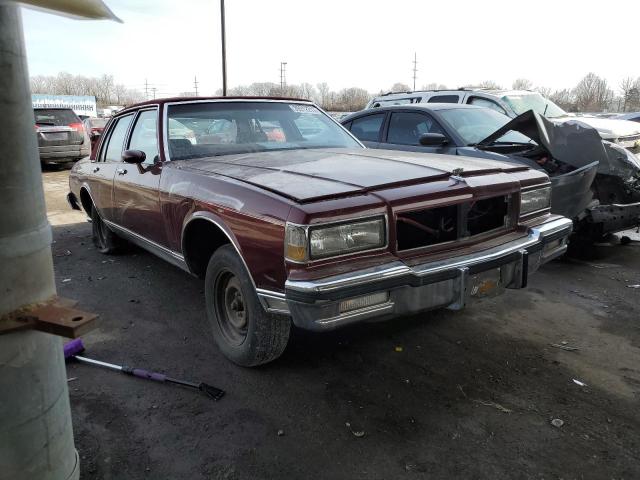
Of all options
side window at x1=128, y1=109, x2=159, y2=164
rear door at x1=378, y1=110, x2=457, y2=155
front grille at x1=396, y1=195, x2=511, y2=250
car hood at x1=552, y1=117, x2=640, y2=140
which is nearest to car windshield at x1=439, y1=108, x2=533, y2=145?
rear door at x1=378, y1=110, x2=457, y2=155

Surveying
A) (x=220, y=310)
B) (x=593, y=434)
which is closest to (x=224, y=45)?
(x=220, y=310)

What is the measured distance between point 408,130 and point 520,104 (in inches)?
154

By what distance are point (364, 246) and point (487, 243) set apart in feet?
2.98

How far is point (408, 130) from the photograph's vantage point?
664 centimetres

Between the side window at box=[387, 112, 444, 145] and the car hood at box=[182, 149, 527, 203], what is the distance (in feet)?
8.44

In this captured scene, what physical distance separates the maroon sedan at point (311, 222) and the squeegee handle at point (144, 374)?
16.8 inches

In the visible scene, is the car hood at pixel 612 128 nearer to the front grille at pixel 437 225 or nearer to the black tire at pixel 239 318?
the front grille at pixel 437 225

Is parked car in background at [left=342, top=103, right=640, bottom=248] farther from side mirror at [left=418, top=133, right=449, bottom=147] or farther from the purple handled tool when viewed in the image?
the purple handled tool

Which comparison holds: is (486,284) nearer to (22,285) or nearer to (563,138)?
(22,285)

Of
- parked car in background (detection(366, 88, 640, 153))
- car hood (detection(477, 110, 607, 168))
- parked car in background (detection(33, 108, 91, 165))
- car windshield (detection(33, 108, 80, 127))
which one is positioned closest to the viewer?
car hood (detection(477, 110, 607, 168))

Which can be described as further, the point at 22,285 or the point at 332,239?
the point at 332,239

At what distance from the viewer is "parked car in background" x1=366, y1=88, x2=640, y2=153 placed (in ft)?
26.3

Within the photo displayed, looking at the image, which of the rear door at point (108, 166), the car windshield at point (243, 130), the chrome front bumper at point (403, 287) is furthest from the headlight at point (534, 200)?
the rear door at point (108, 166)

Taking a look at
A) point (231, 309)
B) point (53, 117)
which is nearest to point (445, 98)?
point (231, 309)
